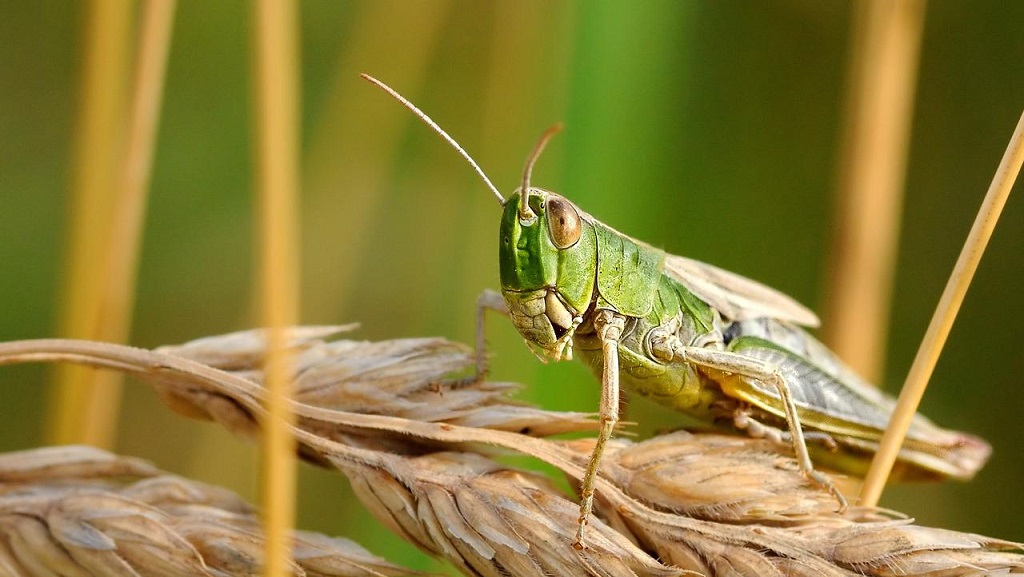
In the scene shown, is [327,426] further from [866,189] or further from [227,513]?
[866,189]

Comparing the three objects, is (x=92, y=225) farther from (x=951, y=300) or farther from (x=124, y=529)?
(x=951, y=300)

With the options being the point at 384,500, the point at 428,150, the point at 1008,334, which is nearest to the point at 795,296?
the point at 1008,334

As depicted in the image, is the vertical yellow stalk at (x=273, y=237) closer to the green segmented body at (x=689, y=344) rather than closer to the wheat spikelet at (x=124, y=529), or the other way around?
the wheat spikelet at (x=124, y=529)

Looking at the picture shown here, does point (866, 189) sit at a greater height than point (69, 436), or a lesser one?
greater

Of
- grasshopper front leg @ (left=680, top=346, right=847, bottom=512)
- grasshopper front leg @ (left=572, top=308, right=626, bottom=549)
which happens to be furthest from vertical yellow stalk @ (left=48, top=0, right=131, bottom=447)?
grasshopper front leg @ (left=680, top=346, right=847, bottom=512)

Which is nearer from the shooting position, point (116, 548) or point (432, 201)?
point (116, 548)

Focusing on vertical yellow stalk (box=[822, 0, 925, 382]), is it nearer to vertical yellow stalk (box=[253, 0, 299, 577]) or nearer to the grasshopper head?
the grasshopper head

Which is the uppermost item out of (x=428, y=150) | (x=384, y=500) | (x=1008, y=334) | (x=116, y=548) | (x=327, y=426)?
(x=428, y=150)
